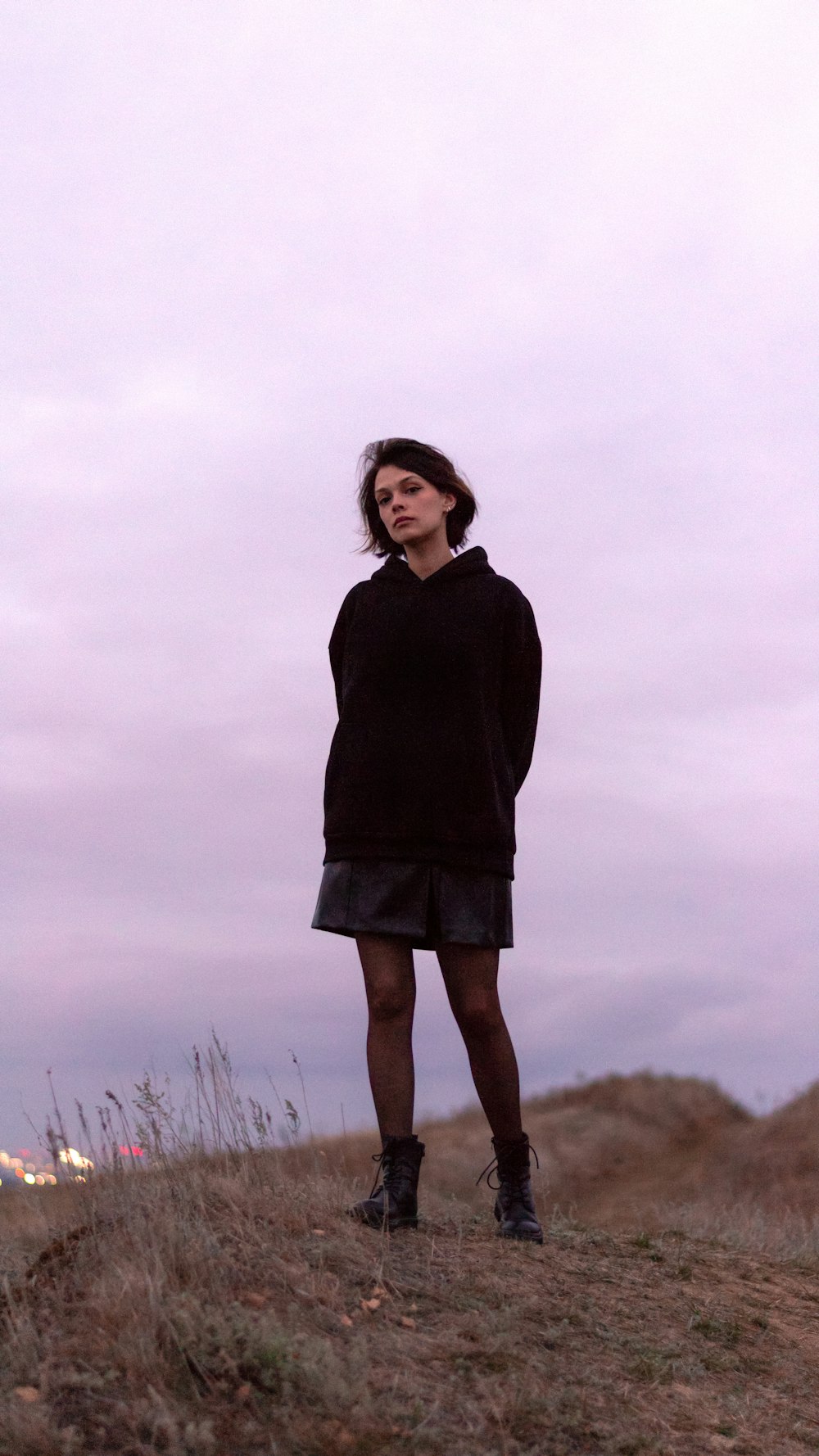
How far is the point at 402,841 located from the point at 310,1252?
4.91 feet

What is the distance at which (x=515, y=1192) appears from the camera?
5.70 metres

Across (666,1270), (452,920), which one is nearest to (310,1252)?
(452,920)

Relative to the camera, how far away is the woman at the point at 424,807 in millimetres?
5320

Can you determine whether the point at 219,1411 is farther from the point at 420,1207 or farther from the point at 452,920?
the point at 420,1207

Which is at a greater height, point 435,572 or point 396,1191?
point 435,572

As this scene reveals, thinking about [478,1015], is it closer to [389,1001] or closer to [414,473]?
[389,1001]

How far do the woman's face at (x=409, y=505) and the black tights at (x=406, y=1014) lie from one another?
162cm

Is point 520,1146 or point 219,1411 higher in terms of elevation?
point 520,1146

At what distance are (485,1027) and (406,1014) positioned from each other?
0.31 m

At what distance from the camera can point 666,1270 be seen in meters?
6.15

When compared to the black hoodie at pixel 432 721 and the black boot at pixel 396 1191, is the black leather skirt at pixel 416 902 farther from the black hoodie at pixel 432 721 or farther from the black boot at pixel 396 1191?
the black boot at pixel 396 1191

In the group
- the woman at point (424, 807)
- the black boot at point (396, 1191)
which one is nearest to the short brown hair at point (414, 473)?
the woman at point (424, 807)

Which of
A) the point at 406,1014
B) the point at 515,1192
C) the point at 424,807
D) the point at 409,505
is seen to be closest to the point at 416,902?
the point at 424,807

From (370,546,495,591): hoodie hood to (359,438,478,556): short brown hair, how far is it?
163 millimetres
